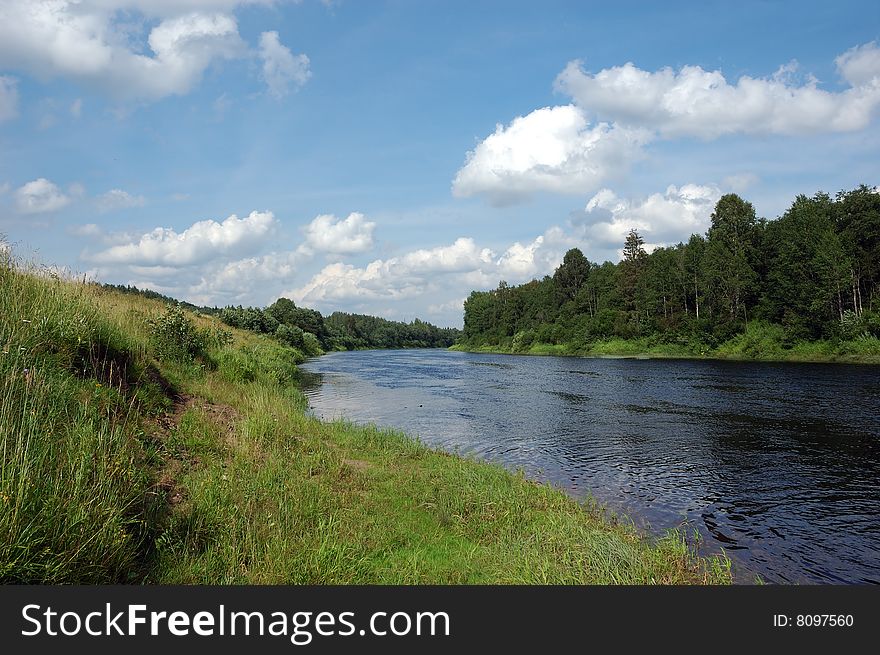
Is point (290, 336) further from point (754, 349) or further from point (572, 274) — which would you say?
point (572, 274)

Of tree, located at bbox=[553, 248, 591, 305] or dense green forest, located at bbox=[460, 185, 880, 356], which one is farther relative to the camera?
tree, located at bbox=[553, 248, 591, 305]

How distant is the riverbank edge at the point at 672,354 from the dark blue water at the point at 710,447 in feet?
43.3

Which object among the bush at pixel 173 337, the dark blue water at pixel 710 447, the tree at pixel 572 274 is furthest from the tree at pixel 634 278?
the bush at pixel 173 337

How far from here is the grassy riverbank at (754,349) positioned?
2106 inches

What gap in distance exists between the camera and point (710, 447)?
20.8 metres

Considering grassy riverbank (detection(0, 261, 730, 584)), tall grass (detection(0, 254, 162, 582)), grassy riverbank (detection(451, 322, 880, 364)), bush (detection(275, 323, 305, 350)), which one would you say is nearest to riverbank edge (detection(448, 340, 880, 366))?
grassy riverbank (detection(451, 322, 880, 364))

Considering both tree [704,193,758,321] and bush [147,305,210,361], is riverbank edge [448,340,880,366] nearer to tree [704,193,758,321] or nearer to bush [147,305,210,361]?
tree [704,193,758,321]

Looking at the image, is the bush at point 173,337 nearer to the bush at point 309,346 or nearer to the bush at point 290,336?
the bush at point 290,336

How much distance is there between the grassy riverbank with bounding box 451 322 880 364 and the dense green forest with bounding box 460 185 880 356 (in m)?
0.23

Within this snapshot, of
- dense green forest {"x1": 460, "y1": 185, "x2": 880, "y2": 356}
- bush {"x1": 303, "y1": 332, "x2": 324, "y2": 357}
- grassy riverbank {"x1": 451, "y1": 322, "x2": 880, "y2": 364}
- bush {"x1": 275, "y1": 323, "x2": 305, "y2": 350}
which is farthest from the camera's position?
bush {"x1": 303, "y1": 332, "x2": 324, "y2": 357}

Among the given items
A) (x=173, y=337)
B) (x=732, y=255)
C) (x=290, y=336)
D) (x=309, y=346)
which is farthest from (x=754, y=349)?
(x=309, y=346)

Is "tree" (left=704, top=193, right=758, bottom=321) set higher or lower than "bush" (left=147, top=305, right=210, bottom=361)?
higher

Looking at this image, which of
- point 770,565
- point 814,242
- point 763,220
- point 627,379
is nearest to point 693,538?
point 770,565

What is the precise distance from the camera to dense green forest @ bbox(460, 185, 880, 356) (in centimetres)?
5972
